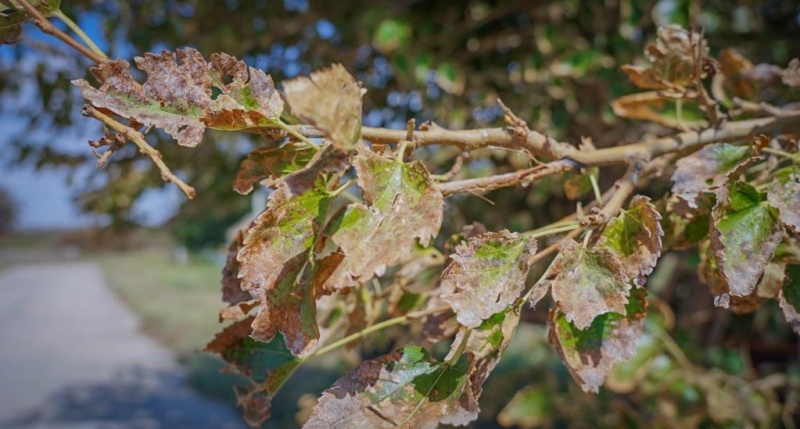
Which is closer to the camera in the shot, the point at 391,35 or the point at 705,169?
the point at 705,169

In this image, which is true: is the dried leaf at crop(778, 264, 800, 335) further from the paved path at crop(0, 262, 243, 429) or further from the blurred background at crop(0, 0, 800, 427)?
the paved path at crop(0, 262, 243, 429)

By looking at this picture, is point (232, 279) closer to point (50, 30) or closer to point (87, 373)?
point (50, 30)

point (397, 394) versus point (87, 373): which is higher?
point (87, 373)

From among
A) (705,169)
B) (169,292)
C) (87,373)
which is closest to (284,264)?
(705,169)

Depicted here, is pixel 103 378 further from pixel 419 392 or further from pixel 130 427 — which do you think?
pixel 419 392

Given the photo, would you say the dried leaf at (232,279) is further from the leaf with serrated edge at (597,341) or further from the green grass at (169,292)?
the green grass at (169,292)

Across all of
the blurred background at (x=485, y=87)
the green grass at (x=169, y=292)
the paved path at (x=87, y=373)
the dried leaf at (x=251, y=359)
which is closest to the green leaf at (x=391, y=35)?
the blurred background at (x=485, y=87)
